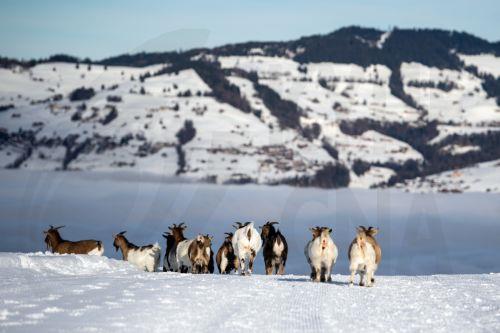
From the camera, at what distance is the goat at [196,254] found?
34.8 m

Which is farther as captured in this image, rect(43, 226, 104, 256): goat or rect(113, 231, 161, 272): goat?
rect(43, 226, 104, 256): goat

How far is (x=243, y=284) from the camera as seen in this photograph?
27344 mm

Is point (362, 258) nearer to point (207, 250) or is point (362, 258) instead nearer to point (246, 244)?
point (246, 244)

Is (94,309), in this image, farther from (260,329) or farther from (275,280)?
(275,280)

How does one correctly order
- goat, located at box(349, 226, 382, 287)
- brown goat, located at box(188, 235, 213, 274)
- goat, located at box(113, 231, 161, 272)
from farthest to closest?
goat, located at box(113, 231, 161, 272)
brown goat, located at box(188, 235, 213, 274)
goat, located at box(349, 226, 382, 287)

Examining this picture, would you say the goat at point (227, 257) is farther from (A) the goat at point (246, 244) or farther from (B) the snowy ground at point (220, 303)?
(B) the snowy ground at point (220, 303)

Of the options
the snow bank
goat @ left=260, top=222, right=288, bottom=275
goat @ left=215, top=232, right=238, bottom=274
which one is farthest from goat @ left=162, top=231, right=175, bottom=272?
the snow bank

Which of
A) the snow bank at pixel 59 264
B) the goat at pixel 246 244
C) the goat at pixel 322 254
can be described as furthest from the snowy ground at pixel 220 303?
the goat at pixel 246 244

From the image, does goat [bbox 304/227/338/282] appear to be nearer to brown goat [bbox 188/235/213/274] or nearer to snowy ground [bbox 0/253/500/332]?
snowy ground [bbox 0/253/500/332]

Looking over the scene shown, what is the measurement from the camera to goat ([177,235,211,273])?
34.8 m

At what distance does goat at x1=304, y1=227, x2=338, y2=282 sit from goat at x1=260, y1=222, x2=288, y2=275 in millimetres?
6363

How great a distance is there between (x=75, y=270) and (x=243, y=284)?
6.28m

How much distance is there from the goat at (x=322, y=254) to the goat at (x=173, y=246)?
868 cm

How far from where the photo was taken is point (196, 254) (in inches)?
1371
